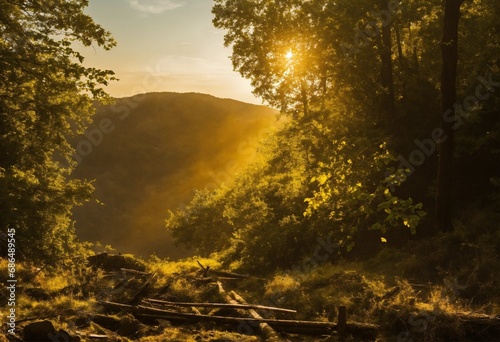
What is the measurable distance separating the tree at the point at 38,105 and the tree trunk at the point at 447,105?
12635 mm

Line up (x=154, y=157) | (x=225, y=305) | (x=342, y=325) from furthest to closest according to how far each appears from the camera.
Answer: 1. (x=154, y=157)
2. (x=225, y=305)
3. (x=342, y=325)

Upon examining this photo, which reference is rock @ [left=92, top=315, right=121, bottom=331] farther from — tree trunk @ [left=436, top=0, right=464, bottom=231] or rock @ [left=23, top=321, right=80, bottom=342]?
tree trunk @ [left=436, top=0, right=464, bottom=231]

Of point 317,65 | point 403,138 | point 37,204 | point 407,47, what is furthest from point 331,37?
point 37,204

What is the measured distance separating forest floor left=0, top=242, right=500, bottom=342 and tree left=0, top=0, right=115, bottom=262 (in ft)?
6.35

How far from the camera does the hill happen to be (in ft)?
263

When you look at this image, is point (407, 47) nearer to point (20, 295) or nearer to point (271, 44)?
point (271, 44)

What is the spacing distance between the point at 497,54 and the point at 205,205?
91.3ft

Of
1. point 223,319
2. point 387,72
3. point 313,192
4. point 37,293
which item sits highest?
point 387,72

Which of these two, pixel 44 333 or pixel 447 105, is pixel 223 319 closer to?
pixel 44 333

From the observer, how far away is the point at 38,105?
677 inches

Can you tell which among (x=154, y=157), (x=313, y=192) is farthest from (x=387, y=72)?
(x=154, y=157)

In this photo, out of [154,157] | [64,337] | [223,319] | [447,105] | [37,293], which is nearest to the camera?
[64,337]

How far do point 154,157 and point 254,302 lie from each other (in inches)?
3395

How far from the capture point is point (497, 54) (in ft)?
64.4
